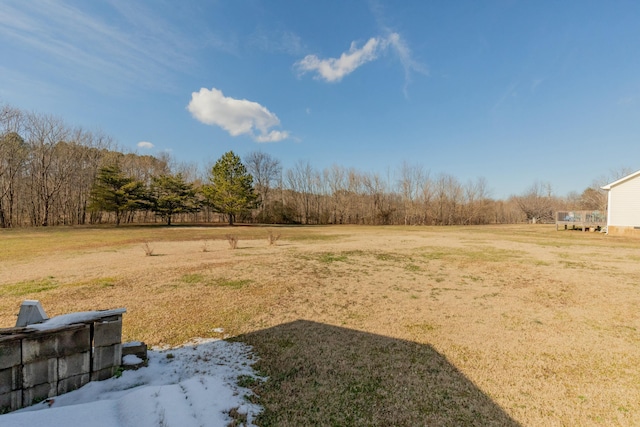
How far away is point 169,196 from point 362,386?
35.6 m

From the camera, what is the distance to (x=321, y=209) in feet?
153

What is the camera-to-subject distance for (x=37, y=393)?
2.21 metres

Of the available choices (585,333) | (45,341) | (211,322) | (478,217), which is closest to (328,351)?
(211,322)

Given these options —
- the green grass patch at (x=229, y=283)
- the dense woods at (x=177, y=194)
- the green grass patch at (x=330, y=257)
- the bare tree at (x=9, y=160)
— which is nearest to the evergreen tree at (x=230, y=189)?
the dense woods at (x=177, y=194)

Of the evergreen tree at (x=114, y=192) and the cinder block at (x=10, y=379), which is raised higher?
the evergreen tree at (x=114, y=192)

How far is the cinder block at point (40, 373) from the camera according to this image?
214 cm

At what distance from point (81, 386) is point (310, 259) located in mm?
7832

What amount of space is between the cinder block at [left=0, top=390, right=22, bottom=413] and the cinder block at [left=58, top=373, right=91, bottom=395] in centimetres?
23

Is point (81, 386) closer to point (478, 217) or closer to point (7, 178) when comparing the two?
point (7, 178)

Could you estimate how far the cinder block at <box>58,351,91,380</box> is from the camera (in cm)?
230

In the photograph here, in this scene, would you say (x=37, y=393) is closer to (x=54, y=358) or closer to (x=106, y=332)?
(x=54, y=358)

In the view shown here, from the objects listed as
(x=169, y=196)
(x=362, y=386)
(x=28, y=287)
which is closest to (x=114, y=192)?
(x=169, y=196)

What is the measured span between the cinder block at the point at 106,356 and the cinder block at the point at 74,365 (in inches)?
2.0

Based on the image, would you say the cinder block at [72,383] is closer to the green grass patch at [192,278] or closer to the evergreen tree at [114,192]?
the green grass patch at [192,278]
